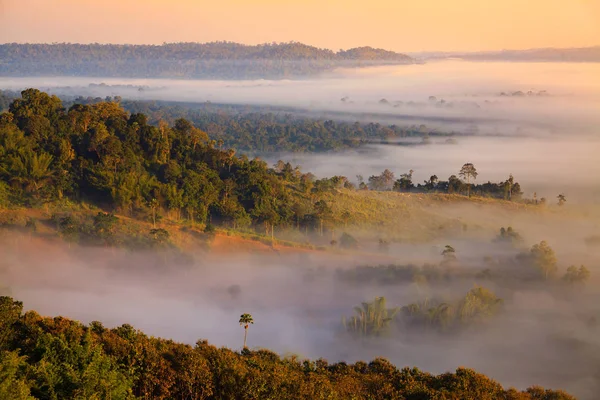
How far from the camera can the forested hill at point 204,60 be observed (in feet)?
512

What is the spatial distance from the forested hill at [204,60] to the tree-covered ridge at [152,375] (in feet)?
481

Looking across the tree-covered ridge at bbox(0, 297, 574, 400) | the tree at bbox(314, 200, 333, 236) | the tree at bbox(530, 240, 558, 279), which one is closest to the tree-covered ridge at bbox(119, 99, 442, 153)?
the tree at bbox(314, 200, 333, 236)

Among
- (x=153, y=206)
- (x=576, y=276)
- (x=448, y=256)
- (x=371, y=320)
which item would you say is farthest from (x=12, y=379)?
(x=576, y=276)

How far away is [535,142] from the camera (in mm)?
90188

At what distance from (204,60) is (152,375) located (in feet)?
545

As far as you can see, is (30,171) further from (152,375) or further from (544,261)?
(544,261)

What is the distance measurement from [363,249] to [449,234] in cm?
854

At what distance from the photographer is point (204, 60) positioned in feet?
563

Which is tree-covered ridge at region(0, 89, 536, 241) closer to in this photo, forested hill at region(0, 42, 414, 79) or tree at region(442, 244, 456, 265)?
tree at region(442, 244, 456, 265)

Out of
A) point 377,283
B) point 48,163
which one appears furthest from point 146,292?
point 377,283

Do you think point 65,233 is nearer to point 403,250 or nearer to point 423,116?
point 403,250

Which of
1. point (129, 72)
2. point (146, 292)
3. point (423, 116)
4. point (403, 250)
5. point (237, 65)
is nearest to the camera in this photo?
point (146, 292)

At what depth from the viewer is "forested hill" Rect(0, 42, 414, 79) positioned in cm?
15600

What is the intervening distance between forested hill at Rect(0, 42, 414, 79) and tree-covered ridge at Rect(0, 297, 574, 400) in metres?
147
